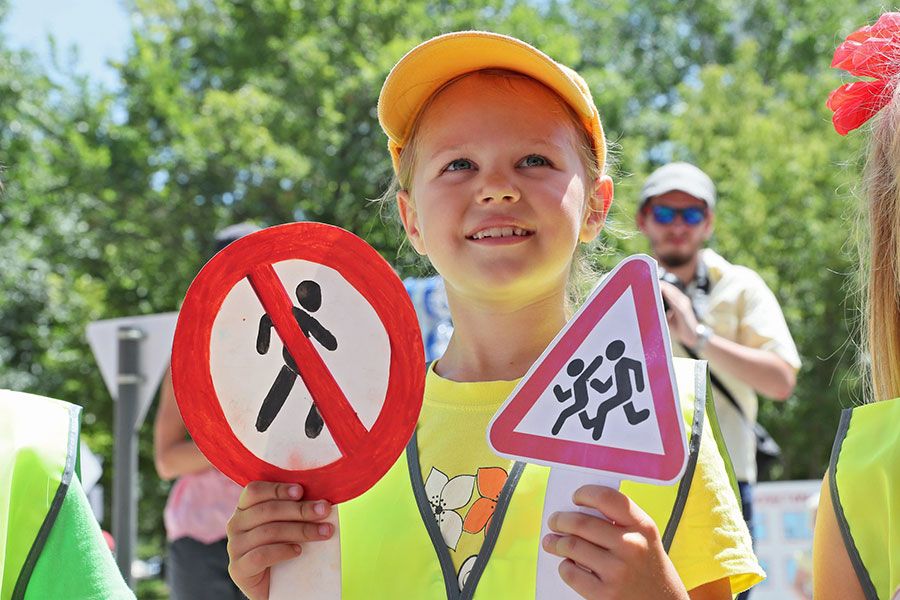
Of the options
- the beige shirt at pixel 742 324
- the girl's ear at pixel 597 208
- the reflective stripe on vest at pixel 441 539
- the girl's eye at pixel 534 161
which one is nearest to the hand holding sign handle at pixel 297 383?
the reflective stripe on vest at pixel 441 539

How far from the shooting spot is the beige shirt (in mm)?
3428

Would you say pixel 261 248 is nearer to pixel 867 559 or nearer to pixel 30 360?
pixel 867 559

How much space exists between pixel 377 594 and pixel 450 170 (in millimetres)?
682

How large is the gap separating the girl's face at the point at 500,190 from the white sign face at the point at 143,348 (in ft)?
12.2

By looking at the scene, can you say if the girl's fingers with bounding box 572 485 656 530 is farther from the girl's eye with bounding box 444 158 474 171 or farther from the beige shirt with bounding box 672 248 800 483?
the beige shirt with bounding box 672 248 800 483

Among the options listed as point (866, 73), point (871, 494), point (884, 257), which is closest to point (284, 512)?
point (871, 494)

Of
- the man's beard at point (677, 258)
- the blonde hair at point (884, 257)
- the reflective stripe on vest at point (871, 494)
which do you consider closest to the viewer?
the reflective stripe on vest at point (871, 494)

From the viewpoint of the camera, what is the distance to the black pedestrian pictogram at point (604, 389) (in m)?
1.36

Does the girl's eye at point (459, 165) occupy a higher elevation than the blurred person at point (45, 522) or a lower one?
higher

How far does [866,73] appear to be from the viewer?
5.93 feet

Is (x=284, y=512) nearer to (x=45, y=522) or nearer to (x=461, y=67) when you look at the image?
(x=45, y=522)

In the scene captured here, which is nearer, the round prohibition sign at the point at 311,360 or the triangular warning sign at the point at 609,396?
the triangular warning sign at the point at 609,396

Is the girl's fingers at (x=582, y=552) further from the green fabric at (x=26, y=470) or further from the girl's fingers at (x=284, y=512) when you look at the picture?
the green fabric at (x=26, y=470)

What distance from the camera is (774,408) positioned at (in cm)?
1697
